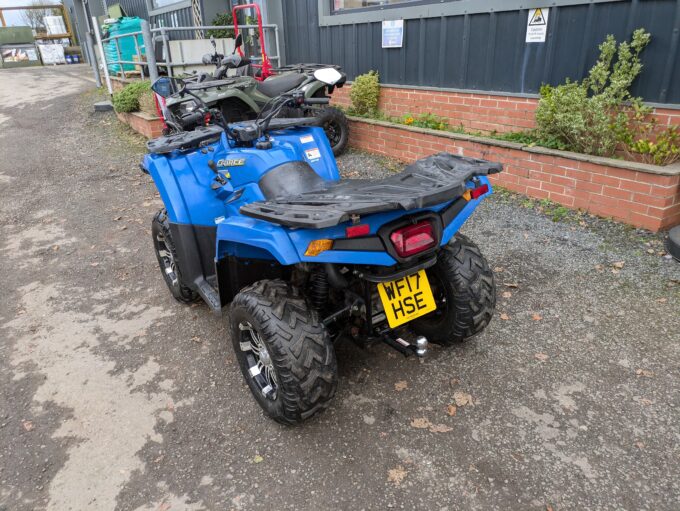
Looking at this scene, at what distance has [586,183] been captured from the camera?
4801mm

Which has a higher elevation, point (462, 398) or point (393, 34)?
point (393, 34)

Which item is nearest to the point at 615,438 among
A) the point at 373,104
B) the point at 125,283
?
the point at 125,283

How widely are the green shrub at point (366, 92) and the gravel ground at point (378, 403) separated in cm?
382

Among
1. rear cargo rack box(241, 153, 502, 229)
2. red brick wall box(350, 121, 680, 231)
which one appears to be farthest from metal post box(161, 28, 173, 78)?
rear cargo rack box(241, 153, 502, 229)

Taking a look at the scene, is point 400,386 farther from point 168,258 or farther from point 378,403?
point 168,258

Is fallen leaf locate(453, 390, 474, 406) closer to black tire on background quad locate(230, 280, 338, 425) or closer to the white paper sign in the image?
black tire on background quad locate(230, 280, 338, 425)

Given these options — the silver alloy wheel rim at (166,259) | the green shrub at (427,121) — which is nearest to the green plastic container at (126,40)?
the green shrub at (427,121)

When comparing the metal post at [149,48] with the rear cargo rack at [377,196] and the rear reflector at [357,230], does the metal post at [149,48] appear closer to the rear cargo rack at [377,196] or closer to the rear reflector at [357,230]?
the rear cargo rack at [377,196]

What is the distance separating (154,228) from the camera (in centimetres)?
391

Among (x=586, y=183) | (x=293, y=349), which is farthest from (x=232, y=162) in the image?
(x=586, y=183)

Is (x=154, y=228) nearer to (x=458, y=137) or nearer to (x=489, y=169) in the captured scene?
(x=489, y=169)

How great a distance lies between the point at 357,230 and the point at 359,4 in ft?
22.9

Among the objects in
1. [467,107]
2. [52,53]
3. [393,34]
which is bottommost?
[467,107]

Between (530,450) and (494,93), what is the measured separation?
16.0 ft
